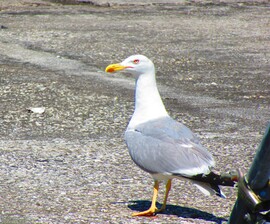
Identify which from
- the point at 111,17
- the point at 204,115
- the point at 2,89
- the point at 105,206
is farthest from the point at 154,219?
the point at 111,17

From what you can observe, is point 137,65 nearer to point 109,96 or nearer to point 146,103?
point 146,103

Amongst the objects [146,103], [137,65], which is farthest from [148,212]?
[137,65]

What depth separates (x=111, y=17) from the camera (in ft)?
39.7

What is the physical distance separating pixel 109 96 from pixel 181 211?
3216 mm

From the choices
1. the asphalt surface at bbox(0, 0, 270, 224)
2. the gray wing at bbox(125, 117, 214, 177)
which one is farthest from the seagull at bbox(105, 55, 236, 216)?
the asphalt surface at bbox(0, 0, 270, 224)

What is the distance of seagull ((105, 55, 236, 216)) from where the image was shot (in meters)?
3.70

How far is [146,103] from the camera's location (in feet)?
14.0

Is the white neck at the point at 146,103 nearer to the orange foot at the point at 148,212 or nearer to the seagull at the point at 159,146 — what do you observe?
the seagull at the point at 159,146

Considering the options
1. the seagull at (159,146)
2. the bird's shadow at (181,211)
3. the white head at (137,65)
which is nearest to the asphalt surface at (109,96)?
the bird's shadow at (181,211)

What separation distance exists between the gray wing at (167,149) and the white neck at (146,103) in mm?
72

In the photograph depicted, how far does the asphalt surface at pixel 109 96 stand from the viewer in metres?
4.36

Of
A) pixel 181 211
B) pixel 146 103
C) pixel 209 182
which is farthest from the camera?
pixel 146 103

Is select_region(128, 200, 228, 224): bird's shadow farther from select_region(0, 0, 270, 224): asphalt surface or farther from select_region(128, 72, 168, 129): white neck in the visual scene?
select_region(128, 72, 168, 129): white neck

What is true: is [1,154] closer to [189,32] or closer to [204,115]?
[204,115]
